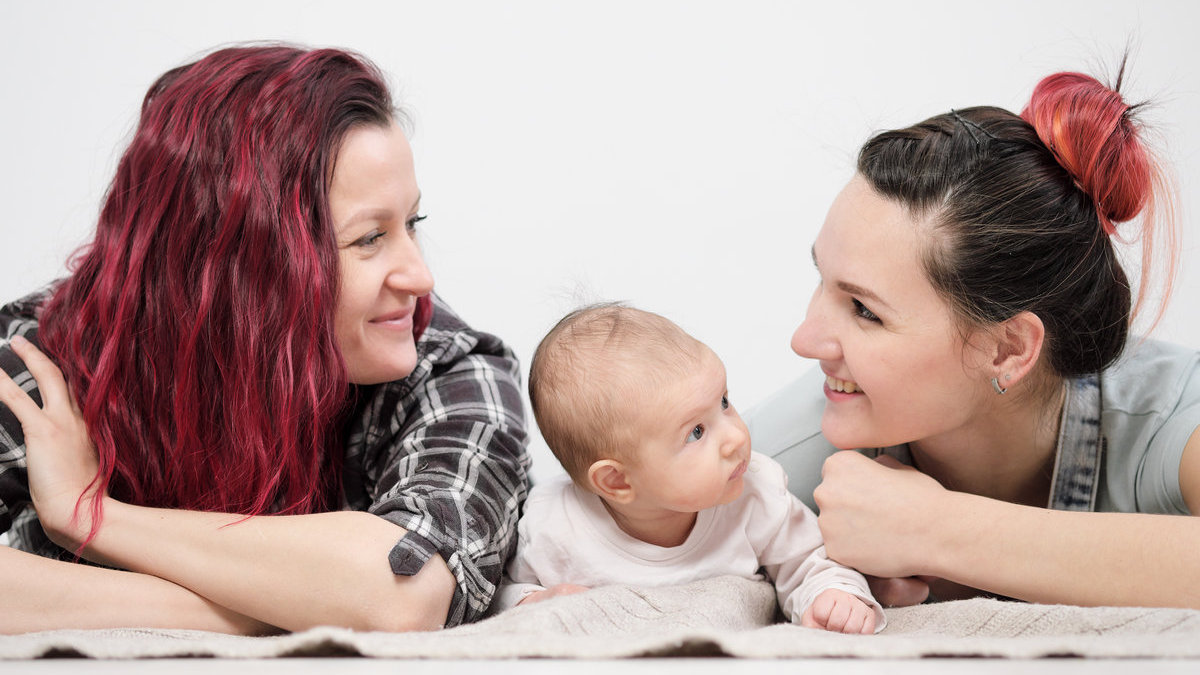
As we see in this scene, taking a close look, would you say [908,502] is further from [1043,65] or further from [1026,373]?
[1043,65]

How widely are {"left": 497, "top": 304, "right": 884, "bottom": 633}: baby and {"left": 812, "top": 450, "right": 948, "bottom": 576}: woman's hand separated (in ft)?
0.15

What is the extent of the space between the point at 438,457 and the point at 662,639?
26.4 inches

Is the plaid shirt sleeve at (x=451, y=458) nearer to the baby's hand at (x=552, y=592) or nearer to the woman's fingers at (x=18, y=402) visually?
the baby's hand at (x=552, y=592)

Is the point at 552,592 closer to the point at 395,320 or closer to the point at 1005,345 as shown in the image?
the point at 395,320

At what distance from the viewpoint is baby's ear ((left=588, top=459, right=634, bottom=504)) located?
1.65m

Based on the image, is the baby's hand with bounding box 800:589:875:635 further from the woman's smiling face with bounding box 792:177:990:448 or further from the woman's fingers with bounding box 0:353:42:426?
the woman's fingers with bounding box 0:353:42:426

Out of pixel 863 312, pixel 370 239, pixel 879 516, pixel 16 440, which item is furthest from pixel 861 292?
pixel 16 440

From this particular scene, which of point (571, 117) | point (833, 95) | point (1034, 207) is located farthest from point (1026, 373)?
point (571, 117)

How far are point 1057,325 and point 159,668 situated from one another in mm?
1319

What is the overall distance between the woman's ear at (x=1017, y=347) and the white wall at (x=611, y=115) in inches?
43.2

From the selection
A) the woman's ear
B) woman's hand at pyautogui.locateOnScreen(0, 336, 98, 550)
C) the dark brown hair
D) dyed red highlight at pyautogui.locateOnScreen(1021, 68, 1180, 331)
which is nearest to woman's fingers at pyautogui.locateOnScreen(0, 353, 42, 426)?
woman's hand at pyautogui.locateOnScreen(0, 336, 98, 550)

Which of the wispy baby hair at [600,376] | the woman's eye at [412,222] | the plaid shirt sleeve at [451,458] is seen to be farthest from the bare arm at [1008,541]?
the woman's eye at [412,222]

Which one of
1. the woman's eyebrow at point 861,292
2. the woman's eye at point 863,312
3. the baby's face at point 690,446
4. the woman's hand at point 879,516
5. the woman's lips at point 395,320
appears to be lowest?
the woman's hand at point 879,516

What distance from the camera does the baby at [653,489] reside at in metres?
1.60
